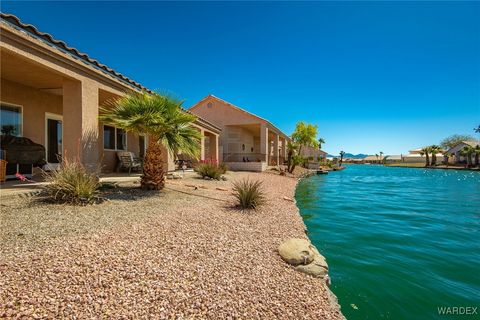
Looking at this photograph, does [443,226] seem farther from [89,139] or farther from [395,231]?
[89,139]

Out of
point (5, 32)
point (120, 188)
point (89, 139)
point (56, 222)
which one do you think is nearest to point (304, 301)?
point (56, 222)

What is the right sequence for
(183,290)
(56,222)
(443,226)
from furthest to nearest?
1. (443,226)
2. (56,222)
3. (183,290)

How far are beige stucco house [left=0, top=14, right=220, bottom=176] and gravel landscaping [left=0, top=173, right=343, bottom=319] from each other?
2546mm

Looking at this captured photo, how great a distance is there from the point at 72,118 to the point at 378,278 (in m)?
8.60

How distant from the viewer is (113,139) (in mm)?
12203

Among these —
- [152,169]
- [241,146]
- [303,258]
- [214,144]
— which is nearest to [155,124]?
[152,169]

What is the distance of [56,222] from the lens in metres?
4.25

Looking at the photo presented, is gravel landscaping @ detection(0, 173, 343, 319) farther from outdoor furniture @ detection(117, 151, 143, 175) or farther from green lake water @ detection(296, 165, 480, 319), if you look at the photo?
outdoor furniture @ detection(117, 151, 143, 175)

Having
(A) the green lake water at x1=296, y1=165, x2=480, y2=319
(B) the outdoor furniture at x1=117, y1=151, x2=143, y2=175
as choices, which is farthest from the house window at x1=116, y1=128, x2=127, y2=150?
(A) the green lake water at x1=296, y1=165, x2=480, y2=319

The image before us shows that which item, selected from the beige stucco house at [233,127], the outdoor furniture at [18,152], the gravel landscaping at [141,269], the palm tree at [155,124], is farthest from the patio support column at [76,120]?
the beige stucco house at [233,127]

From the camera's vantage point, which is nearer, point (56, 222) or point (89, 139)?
point (56, 222)

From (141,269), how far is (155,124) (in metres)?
4.60

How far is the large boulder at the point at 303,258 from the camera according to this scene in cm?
395

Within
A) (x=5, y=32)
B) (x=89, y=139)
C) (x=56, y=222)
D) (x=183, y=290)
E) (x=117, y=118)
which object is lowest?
(x=183, y=290)
